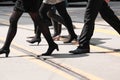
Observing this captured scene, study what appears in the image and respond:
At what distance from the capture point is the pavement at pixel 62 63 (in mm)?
5984

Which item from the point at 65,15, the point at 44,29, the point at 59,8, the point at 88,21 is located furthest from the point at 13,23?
the point at 65,15

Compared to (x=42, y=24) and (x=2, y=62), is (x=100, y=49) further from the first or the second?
(x=2, y=62)

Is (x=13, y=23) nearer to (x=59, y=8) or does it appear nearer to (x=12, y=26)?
(x=12, y=26)

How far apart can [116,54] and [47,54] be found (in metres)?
1.14

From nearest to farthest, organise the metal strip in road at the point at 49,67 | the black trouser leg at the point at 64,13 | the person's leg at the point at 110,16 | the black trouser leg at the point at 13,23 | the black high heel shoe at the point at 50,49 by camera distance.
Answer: the metal strip in road at the point at 49,67, the black trouser leg at the point at 13,23, the black high heel shoe at the point at 50,49, the person's leg at the point at 110,16, the black trouser leg at the point at 64,13

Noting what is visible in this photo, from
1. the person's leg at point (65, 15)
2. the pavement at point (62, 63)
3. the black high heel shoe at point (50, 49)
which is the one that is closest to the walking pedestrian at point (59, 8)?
the person's leg at point (65, 15)

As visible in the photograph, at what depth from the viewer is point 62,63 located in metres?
6.87

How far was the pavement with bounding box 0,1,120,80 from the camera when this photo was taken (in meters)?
5.98

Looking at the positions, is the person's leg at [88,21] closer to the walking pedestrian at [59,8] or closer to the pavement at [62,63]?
the pavement at [62,63]

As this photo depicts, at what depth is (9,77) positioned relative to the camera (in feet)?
19.5

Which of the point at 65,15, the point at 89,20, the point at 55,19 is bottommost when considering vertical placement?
the point at 55,19


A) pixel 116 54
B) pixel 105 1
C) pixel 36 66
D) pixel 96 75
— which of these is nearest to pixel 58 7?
pixel 105 1

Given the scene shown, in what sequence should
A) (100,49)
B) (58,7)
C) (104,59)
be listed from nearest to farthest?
(104,59) → (100,49) → (58,7)

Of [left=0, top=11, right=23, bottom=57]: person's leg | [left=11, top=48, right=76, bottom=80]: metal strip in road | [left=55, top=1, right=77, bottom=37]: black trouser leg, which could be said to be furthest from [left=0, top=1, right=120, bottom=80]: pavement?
[left=55, top=1, right=77, bottom=37]: black trouser leg
